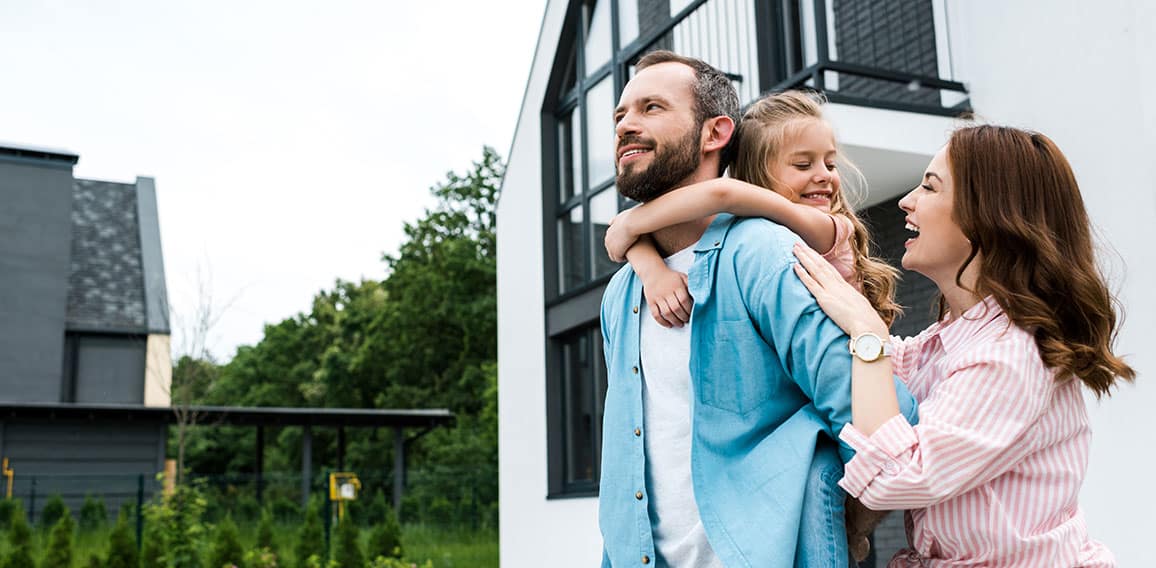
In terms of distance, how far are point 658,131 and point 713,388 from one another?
46 cm

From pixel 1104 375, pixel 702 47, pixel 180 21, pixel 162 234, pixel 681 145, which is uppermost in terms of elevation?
pixel 180 21

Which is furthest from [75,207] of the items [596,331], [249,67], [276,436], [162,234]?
[596,331]

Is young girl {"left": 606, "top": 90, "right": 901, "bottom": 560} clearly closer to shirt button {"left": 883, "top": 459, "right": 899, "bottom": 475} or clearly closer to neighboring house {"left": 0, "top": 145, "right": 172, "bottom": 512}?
shirt button {"left": 883, "top": 459, "right": 899, "bottom": 475}

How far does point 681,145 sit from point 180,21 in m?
25.6

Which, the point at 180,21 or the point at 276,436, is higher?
the point at 180,21

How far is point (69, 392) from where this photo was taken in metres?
18.5

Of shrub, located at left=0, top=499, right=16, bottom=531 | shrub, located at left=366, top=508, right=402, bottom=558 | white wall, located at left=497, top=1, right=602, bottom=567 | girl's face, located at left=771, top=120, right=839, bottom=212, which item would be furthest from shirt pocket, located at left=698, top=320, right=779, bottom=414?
shrub, located at left=0, top=499, right=16, bottom=531

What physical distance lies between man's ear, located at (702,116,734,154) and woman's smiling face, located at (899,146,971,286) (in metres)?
0.34

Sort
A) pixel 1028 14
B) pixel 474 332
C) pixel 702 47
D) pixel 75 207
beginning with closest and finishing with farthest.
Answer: pixel 1028 14 < pixel 702 47 < pixel 75 207 < pixel 474 332

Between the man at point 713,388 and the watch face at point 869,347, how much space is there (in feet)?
0.09

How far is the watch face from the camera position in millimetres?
1504

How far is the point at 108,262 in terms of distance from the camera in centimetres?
2014

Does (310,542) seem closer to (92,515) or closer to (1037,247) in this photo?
(92,515)

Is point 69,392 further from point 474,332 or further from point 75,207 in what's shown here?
point 474,332
